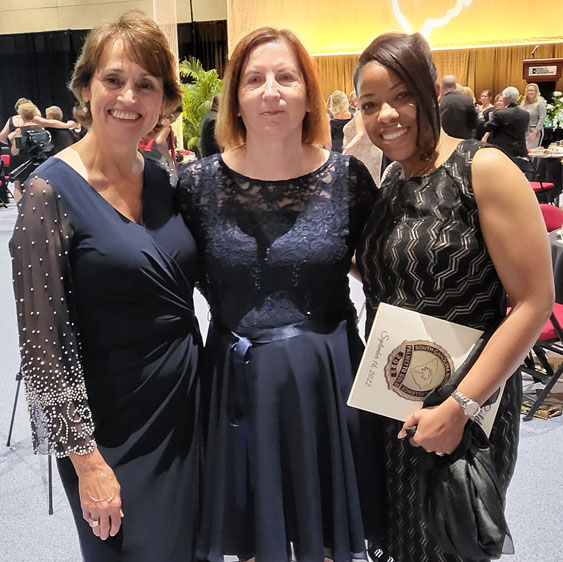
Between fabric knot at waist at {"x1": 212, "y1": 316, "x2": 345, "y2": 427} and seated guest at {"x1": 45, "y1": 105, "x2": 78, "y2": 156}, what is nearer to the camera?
fabric knot at waist at {"x1": 212, "y1": 316, "x2": 345, "y2": 427}

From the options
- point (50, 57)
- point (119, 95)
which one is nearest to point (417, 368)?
point (119, 95)

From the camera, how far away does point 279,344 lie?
157 centimetres

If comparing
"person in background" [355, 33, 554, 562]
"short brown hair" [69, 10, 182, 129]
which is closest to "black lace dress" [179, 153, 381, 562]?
Answer: "person in background" [355, 33, 554, 562]

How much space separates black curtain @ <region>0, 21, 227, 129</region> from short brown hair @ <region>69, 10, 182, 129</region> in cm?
1579

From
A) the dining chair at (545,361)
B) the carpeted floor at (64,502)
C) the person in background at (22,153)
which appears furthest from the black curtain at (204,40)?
the carpeted floor at (64,502)

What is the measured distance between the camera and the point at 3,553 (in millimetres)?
2395

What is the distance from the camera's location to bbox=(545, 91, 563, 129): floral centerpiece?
32.9ft

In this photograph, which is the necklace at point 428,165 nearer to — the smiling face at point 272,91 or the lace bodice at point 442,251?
the lace bodice at point 442,251

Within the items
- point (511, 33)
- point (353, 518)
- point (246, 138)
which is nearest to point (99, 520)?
point (353, 518)

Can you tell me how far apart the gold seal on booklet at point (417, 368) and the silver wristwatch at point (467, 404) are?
81 mm

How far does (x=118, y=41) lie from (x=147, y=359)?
73 cm

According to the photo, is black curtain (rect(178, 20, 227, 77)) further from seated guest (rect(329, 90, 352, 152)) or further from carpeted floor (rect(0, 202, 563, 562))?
carpeted floor (rect(0, 202, 563, 562))

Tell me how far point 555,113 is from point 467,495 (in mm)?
11064

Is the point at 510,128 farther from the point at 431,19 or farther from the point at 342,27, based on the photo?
the point at 342,27
